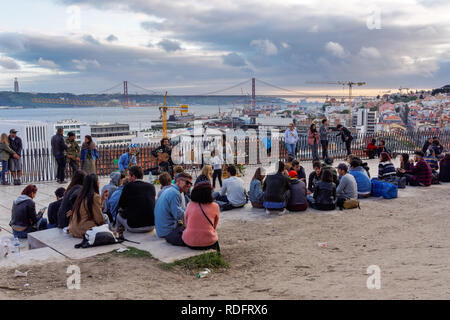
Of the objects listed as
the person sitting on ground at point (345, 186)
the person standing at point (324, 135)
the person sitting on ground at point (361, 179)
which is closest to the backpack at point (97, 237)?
the person sitting on ground at point (345, 186)

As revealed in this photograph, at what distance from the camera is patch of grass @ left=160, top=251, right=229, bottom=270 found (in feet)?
18.7

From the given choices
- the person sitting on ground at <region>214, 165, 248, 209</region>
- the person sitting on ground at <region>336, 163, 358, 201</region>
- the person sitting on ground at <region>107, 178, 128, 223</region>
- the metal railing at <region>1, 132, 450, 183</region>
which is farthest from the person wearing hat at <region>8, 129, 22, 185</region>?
the person sitting on ground at <region>336, 163, 358, 201</region>

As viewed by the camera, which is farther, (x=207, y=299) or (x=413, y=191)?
(x=413, y=191)

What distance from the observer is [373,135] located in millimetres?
20547

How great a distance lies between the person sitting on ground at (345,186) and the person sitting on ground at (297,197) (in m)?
0.91

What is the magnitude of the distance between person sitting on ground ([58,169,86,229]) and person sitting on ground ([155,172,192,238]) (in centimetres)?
138

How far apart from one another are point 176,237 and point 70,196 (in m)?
2.05

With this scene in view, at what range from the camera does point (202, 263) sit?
5.79 m

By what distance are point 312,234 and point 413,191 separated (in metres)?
5.22

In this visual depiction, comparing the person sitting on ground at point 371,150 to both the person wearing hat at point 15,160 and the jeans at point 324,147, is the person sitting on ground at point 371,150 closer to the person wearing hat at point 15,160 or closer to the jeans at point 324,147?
the jeans at point 324,147

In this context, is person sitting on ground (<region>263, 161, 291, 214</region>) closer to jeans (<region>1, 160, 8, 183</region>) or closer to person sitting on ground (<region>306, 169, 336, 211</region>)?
person sitting on ground (<region>306, 169, 336, 211</region>)

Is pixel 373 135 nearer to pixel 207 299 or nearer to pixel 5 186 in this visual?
pixel 5 186

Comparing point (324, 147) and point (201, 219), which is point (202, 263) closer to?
point (201, 219)
